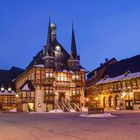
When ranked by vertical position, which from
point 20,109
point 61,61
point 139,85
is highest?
point 61,61

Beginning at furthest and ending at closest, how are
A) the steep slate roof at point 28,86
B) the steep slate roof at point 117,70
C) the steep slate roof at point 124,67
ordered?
the steep slate roof at point 117,70 < the steep slate roof at point 124,67 < the steep slate roof at point 28,86

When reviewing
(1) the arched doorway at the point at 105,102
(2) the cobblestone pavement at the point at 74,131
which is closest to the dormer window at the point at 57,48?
(1) the arched doorway at the point at 105,102

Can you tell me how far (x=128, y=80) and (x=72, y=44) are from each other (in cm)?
1648

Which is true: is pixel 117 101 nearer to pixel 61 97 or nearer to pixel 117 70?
pixel 117 70

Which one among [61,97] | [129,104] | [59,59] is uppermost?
[59,59]

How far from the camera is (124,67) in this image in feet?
235

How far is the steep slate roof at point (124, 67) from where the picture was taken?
67769 millimetres

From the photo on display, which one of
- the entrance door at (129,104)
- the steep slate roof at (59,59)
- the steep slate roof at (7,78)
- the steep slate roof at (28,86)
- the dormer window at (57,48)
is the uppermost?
the dormer window at (57,48)

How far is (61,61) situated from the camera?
71625mm

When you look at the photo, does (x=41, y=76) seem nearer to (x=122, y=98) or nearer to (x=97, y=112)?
(x=122, y=98)

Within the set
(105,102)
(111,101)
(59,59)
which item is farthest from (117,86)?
(59,59)

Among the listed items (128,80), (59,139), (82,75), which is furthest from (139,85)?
(59,139)

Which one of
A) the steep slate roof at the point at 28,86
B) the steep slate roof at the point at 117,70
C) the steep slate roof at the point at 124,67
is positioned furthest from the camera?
the steep slate roof at the point at 117,70

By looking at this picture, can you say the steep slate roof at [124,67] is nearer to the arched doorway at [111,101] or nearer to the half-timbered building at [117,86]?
the half-timbered building at [117,86]
